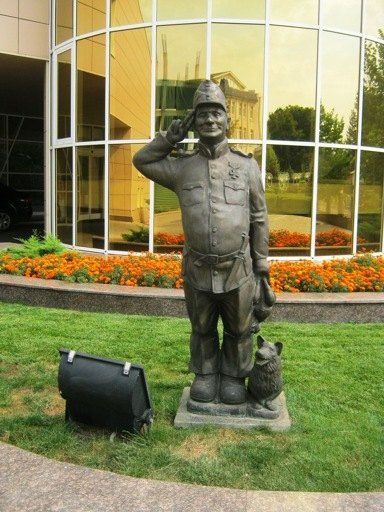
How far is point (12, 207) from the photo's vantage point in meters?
20.6

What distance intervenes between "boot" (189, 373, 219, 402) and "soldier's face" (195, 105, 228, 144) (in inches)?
65.7

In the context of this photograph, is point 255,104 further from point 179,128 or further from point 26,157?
point 26,157

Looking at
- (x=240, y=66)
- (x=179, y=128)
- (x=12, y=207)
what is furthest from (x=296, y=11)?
(x=12, y=207)

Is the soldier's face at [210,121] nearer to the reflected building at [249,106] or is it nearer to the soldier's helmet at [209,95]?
the soldier's helmet at [209,95]

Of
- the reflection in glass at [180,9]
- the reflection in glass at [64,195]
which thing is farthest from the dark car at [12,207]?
the reflection in glass at [180,9]

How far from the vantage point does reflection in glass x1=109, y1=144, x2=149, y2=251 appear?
12.1m

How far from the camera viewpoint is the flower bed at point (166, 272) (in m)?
8.08

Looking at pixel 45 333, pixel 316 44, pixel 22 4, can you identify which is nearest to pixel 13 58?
pixel 22 4

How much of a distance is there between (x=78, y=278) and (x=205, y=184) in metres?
4.84

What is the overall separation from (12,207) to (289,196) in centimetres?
1197

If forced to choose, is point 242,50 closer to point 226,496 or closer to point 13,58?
point 13,58

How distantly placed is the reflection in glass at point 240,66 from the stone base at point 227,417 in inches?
321

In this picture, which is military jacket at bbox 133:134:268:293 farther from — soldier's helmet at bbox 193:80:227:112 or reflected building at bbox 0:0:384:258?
reflected building at bbox 0:0:384:258

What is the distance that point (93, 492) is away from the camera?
3.08 m
